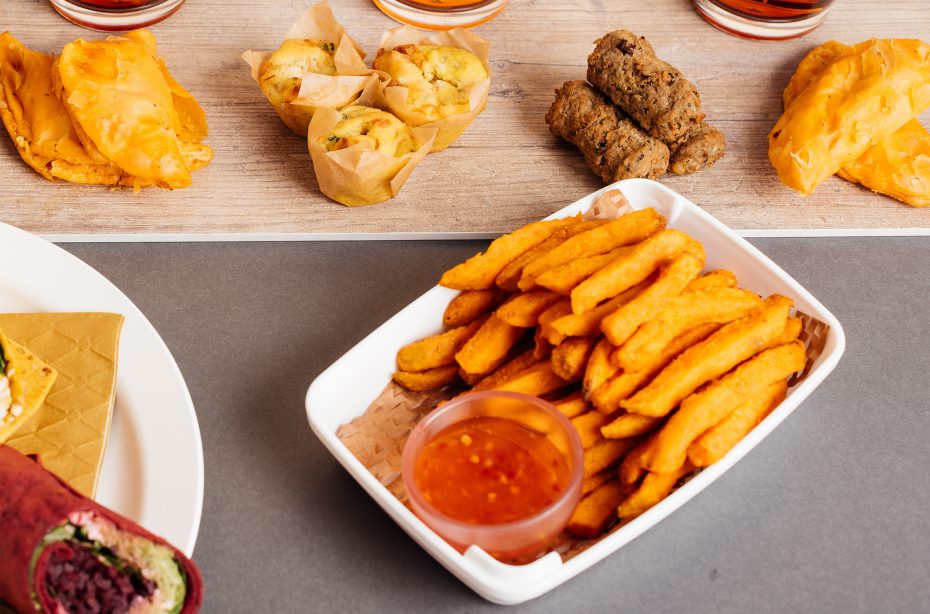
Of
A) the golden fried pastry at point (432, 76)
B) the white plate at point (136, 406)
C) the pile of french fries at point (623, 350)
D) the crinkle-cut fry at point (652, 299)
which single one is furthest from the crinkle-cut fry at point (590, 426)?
the golden fried pastry at point (432, 76)

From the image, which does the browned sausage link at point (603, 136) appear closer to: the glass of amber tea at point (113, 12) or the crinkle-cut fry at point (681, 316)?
the crinkle-cut fry at point (681, 316)

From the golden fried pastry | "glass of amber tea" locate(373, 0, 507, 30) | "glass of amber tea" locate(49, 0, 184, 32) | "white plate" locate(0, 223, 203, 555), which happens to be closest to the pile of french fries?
"white plate" locate(0, 223, 203, 555)

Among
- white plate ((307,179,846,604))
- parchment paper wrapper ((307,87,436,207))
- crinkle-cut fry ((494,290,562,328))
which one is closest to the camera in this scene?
white plate ((307,179,846,604))

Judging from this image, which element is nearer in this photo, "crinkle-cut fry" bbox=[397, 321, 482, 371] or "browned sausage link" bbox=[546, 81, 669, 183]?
"crinkle-cut fry" bbox=[397, 321, 482, 371]

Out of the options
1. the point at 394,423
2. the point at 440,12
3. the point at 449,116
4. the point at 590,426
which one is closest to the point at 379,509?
the point at 394,423

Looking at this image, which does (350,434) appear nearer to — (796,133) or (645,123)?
(645,123)

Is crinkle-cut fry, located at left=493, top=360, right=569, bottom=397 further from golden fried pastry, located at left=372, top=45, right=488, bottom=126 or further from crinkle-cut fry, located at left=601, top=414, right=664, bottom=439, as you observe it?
golden fried pastry, located at left=372, top=45, right=488, bottom=126

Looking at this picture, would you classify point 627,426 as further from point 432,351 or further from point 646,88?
point 646,88
